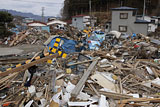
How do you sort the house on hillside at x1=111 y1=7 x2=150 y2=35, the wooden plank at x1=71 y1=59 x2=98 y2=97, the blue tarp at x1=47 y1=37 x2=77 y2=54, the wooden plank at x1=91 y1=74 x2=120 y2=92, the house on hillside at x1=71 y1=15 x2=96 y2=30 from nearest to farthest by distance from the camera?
the wooden plank at x1=71 y1=59 x2=98 y2=97 < the wooden plank at x1=91 y1=74 x2=120 y2=92 < the blue tarp at x1=47 y1=37 x2=77 y2=54 < the house on hillside at x1=111 y1=7 x2=150 y2=35 < the house on hillside at x1=71 y1=15 x2=96 y2=30

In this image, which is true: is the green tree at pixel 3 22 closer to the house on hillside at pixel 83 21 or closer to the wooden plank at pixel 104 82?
the wooden plank at pixel 104 82

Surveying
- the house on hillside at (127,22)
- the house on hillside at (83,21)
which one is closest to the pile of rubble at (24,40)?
the house on hillside at (127,22)

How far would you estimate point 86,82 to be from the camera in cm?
473

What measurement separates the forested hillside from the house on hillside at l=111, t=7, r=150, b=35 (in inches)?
778

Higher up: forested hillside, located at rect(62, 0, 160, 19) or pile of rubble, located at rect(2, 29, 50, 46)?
forested hillside, located at rect(62, 0, 160, 19)

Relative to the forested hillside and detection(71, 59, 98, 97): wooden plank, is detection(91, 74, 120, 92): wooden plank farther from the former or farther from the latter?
the forested hillside

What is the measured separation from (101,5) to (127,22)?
28.6 meters

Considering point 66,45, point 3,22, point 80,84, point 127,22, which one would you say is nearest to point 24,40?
point 3,22

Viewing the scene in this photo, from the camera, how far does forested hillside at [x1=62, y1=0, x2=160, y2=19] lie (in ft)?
126

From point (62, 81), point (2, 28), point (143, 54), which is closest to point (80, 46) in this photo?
point (143, 54)

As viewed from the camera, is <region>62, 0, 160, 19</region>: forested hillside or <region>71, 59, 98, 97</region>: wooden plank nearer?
<region>71, 59, 98, 97</region>: wooden plank

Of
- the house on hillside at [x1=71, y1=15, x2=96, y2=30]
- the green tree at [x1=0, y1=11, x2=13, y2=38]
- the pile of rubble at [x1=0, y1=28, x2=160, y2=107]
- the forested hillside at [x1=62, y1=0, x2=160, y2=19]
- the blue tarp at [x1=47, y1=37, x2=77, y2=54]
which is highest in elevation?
the forested hillside at [x1=62, y1=0, x2=160, y2=19]

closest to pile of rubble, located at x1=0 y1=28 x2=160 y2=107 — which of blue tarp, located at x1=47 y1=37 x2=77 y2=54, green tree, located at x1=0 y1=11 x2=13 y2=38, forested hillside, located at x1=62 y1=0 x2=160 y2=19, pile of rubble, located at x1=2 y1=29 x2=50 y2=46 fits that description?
blue tarp, located at x1=47 y1=37 x2=77 y2=54

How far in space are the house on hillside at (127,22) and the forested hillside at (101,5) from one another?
64.8 feet
